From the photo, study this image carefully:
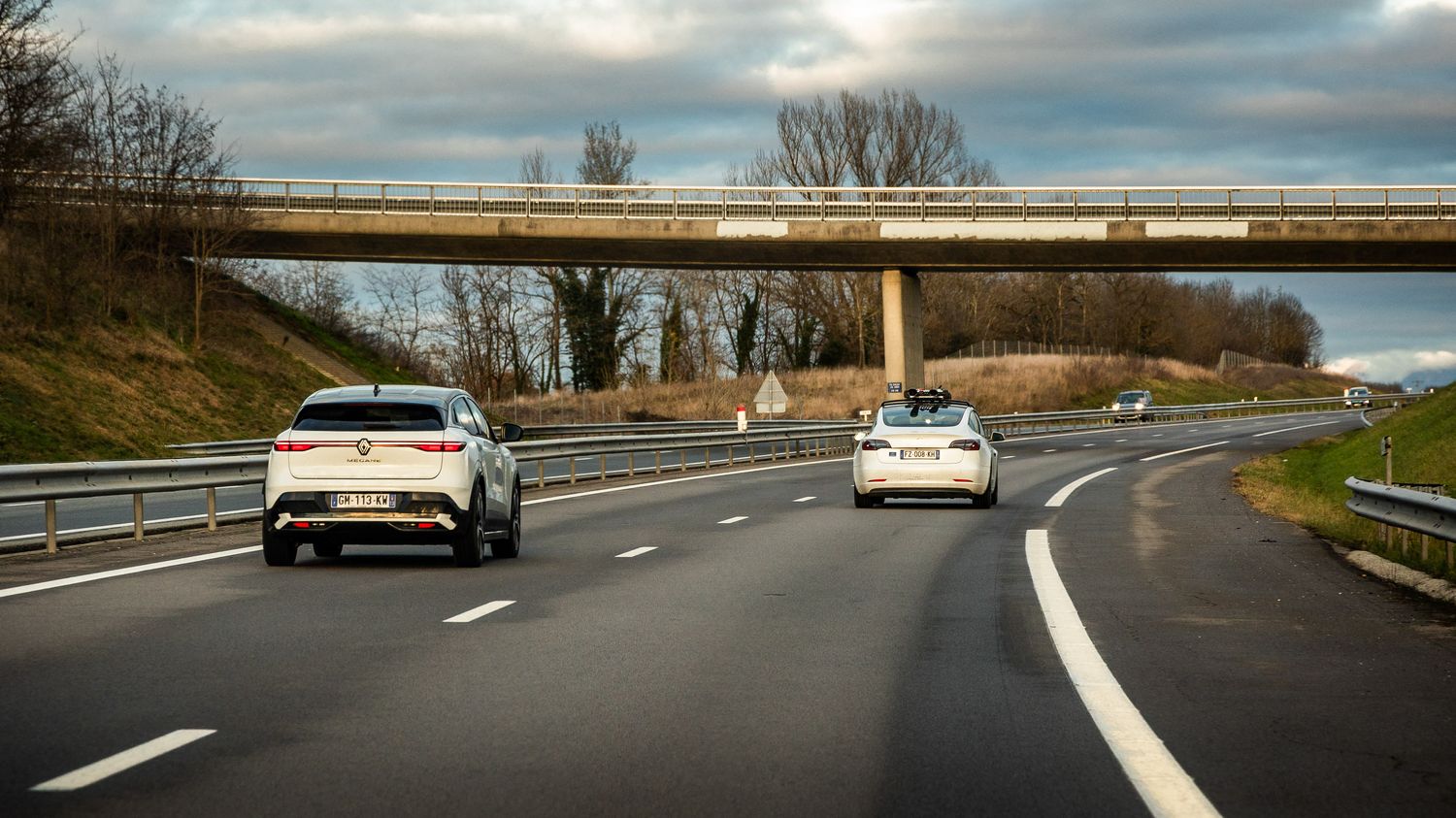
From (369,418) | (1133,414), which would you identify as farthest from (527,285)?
(369,418)

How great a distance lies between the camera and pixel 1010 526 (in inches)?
867

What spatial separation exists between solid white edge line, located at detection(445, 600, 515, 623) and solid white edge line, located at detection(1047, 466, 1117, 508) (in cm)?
1580

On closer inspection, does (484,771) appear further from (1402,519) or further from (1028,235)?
(1028,235)

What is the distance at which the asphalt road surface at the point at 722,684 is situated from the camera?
20.6 ft

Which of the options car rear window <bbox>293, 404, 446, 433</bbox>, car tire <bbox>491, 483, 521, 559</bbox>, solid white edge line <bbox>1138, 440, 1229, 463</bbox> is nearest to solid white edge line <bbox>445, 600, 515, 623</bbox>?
car rear window <bbox>293, 404, 446, 433</bbox>

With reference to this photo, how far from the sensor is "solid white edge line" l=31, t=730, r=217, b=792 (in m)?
6.21

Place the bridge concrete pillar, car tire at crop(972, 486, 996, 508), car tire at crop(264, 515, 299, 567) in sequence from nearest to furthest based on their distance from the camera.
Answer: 1. car tire at crop(264, 515, 299, 567)
2. car tire at crop(972, 486, 996, 508)
3. the bridge concrete pillar

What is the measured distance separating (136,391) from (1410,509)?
4263cm

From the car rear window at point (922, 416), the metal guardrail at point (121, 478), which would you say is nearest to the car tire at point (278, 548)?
the metal guardrail at point (121, 478)

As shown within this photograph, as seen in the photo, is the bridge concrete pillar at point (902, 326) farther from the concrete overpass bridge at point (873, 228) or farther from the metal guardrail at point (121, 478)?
the metal guardrail at point (121, 478)

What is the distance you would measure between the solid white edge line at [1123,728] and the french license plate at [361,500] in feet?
18.2

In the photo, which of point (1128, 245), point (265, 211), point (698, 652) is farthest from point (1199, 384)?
point (698, 652)

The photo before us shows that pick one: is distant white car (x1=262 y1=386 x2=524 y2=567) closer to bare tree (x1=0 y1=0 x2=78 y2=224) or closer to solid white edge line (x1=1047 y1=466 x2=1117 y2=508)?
solid white edge line (x1=1047 y1=466 x2=1117 y2=508)

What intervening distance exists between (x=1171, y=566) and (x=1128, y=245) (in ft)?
141
